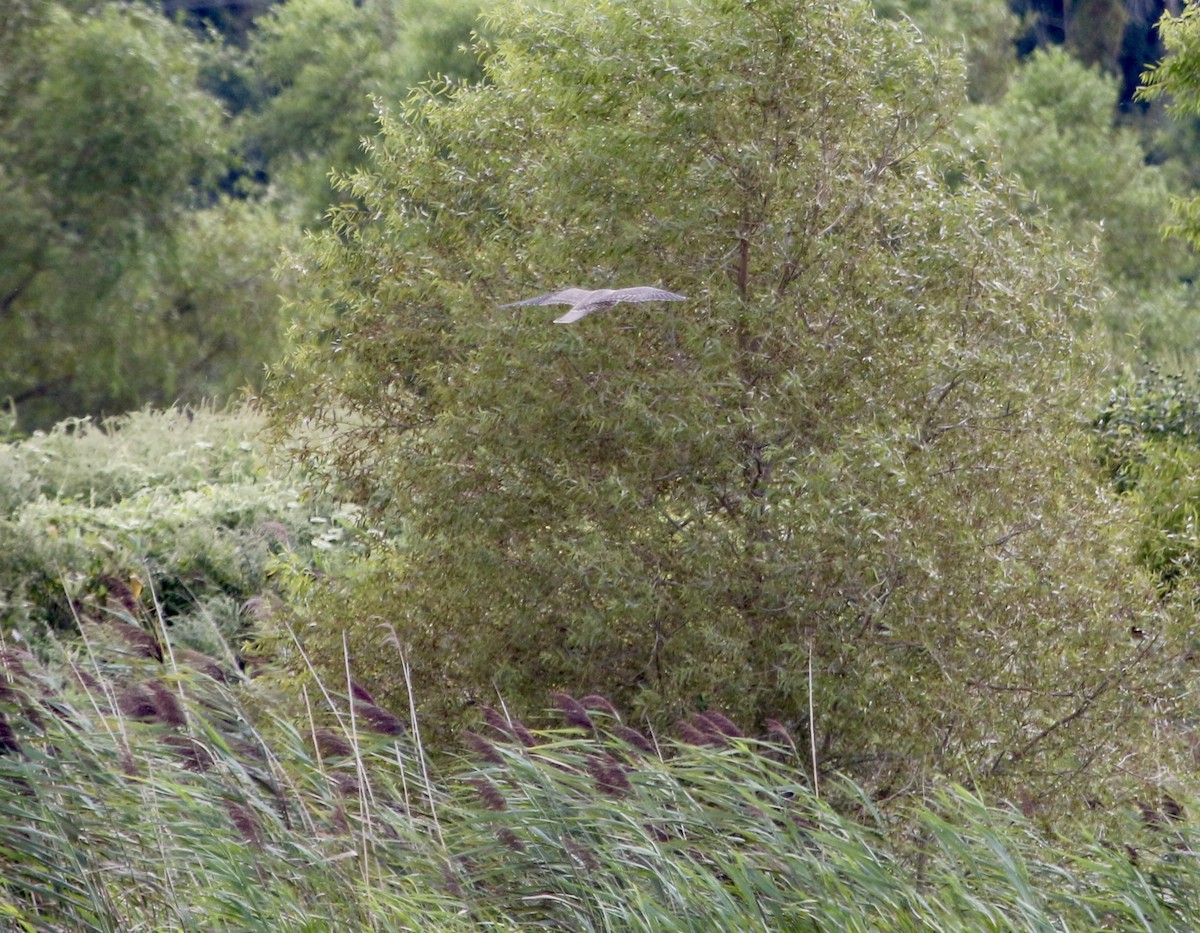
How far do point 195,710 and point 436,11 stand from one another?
21.2 metres

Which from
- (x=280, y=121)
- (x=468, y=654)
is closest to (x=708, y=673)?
(x=468, y=654)

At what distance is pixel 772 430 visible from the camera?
5824mm

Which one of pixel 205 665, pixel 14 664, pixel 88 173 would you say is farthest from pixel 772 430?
pixel 88 173

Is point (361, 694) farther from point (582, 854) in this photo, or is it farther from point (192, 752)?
point (582, 854)

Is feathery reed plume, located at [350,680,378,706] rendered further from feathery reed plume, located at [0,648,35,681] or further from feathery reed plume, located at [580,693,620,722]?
feathery reed plume, located at [0,648,35,681]

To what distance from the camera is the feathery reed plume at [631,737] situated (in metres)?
4.81

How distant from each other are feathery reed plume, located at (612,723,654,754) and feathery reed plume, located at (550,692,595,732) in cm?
9

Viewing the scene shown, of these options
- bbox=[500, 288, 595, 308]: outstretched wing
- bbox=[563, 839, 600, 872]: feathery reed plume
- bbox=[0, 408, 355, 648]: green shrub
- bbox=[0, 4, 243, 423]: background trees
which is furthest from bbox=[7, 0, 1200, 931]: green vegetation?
bbox=[0, 4, 243, 423]: background trees

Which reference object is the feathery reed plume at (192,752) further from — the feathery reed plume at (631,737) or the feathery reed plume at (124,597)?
the feathery reed plume at (631,737)

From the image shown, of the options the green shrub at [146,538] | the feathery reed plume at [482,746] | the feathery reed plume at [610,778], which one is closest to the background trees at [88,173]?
the green shrub at [146,538]

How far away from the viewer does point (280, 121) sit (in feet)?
95.9

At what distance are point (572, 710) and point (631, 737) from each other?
582 mm

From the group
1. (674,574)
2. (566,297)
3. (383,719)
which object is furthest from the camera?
(674,574)

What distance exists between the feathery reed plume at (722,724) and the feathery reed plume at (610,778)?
350mm
